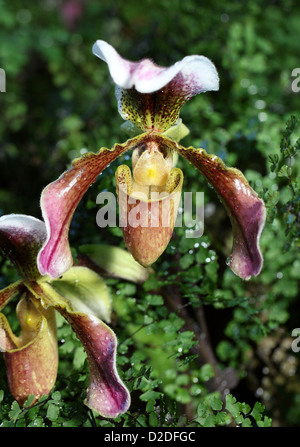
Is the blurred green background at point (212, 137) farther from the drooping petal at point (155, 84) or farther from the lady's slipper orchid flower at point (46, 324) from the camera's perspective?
the drooping petal at point (155, 84)

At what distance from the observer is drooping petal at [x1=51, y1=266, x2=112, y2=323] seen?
3.21 ft

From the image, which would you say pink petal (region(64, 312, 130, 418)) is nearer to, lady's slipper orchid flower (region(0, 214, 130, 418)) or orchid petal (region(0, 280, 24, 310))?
lady's slipper orchid flower (region(0, 214, 130, 418))

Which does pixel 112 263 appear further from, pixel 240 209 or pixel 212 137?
pixel 212 137

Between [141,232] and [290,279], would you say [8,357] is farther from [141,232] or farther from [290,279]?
[290,279]

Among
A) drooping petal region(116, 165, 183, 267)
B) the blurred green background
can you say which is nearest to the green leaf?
the blurred green background

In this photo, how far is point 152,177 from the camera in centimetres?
93

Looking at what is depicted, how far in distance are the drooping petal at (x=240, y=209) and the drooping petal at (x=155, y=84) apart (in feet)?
0.31

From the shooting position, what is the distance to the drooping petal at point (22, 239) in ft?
2.87

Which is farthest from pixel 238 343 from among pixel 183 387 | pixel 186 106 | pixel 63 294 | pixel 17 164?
pixel 17 164

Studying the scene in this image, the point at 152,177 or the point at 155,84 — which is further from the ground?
the point at 155,84

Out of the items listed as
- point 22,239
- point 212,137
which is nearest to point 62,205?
point 22,239

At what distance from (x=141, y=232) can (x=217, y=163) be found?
18cm

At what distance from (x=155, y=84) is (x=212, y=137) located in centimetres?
71

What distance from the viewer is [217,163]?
2.74ft
